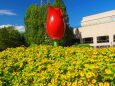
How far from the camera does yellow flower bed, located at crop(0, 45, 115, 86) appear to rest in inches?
175

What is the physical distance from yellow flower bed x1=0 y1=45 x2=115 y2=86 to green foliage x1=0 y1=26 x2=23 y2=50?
3632 cm

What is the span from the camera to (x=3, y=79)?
6102mm

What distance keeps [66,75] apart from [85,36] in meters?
44.5

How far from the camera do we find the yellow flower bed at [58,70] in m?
4.43

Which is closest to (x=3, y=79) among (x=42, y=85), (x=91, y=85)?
(x=42, y=85)

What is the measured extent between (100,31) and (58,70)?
41690 mm

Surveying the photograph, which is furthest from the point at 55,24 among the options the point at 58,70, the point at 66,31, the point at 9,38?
the point at 66,31

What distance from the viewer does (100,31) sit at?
46.3 meters

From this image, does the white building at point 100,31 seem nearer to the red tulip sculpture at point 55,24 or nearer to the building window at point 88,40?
the building window at point 88,40

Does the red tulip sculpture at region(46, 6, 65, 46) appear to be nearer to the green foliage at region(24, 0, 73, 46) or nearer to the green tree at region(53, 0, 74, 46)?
the green foliage at region(24, 0, 73, 46)

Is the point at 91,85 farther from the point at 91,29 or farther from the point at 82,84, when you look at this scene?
the point at 91,29

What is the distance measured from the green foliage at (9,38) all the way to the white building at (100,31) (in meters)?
9.16

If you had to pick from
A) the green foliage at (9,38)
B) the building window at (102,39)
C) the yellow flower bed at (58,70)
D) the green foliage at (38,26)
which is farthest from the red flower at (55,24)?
the building window at (102,39)

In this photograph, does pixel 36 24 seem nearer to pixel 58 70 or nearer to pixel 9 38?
pixel 9 38
